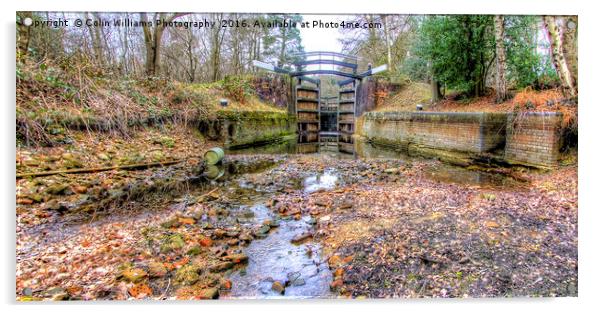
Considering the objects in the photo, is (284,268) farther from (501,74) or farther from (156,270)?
(501,74)

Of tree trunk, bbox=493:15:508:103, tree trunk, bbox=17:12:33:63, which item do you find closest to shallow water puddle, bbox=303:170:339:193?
tree trunk, bbox=493:15:508:103

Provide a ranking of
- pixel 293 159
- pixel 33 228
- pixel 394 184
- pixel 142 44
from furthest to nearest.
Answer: pixel 293 159 → pixel 394 184 → pixel 142 44 → pixel 33 228

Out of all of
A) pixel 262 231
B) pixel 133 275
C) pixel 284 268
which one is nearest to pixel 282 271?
pixel 284 268

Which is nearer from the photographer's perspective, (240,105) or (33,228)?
(33,228)

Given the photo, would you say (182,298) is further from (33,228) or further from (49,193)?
(49,193)

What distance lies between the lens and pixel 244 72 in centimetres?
724

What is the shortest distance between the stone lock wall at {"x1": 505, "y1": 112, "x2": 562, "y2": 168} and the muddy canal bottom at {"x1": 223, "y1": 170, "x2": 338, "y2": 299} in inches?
120

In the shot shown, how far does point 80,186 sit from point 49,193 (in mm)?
310

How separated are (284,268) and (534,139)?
380cm

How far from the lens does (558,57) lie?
3.04 metres

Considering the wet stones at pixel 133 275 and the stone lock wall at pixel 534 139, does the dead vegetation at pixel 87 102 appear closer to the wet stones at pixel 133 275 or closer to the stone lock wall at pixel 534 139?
the wet stones at pixel 133 275

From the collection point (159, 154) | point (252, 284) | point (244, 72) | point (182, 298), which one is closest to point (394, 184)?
point (252, 284)

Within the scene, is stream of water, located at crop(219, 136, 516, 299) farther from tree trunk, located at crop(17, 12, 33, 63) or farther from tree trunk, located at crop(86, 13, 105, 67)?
tree trunk, located at crop(17, 12, 33, 63)

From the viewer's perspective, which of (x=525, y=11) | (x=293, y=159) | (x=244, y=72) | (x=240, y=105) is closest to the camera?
(x=525, y=11)
